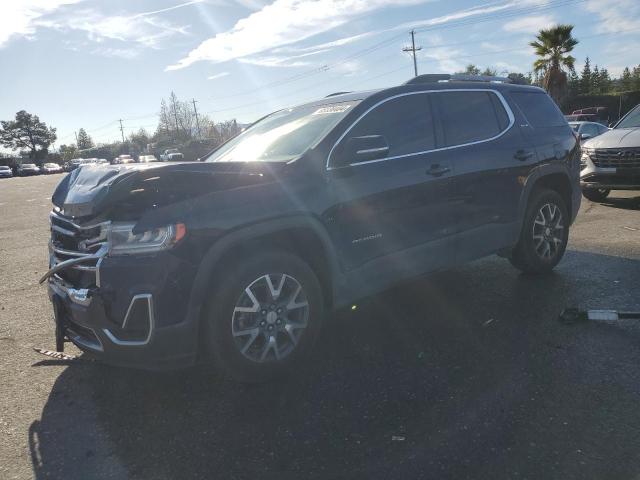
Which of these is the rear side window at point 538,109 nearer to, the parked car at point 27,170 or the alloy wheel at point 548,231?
the alloy wheel at point 548,231

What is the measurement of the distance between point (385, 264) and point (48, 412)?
8.04 feet

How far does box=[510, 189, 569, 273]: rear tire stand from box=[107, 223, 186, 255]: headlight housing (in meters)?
3.60

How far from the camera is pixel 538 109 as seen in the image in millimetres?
5582

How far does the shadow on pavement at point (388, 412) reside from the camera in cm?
264

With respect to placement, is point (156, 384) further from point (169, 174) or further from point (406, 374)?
point (406, 374)

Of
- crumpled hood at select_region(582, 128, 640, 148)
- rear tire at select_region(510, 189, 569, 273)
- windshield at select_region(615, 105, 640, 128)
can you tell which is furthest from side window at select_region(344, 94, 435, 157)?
windshield at select_region(615, 105, 640, 128)

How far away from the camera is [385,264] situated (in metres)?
3.98

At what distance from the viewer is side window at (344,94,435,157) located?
13.3ft

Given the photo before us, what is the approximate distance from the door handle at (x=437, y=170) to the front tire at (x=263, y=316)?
1387 millimetres

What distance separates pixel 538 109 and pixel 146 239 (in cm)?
438

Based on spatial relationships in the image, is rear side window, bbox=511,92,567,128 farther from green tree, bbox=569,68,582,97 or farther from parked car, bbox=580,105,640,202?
green tree, bbox=569,68,582,97

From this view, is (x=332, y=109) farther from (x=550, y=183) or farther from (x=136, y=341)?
(x=550, y=183)

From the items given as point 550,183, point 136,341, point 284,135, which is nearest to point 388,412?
point 136,341

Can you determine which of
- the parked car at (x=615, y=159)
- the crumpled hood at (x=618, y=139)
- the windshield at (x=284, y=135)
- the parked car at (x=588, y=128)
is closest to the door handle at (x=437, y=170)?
the windshield at (x=284, y=135)
